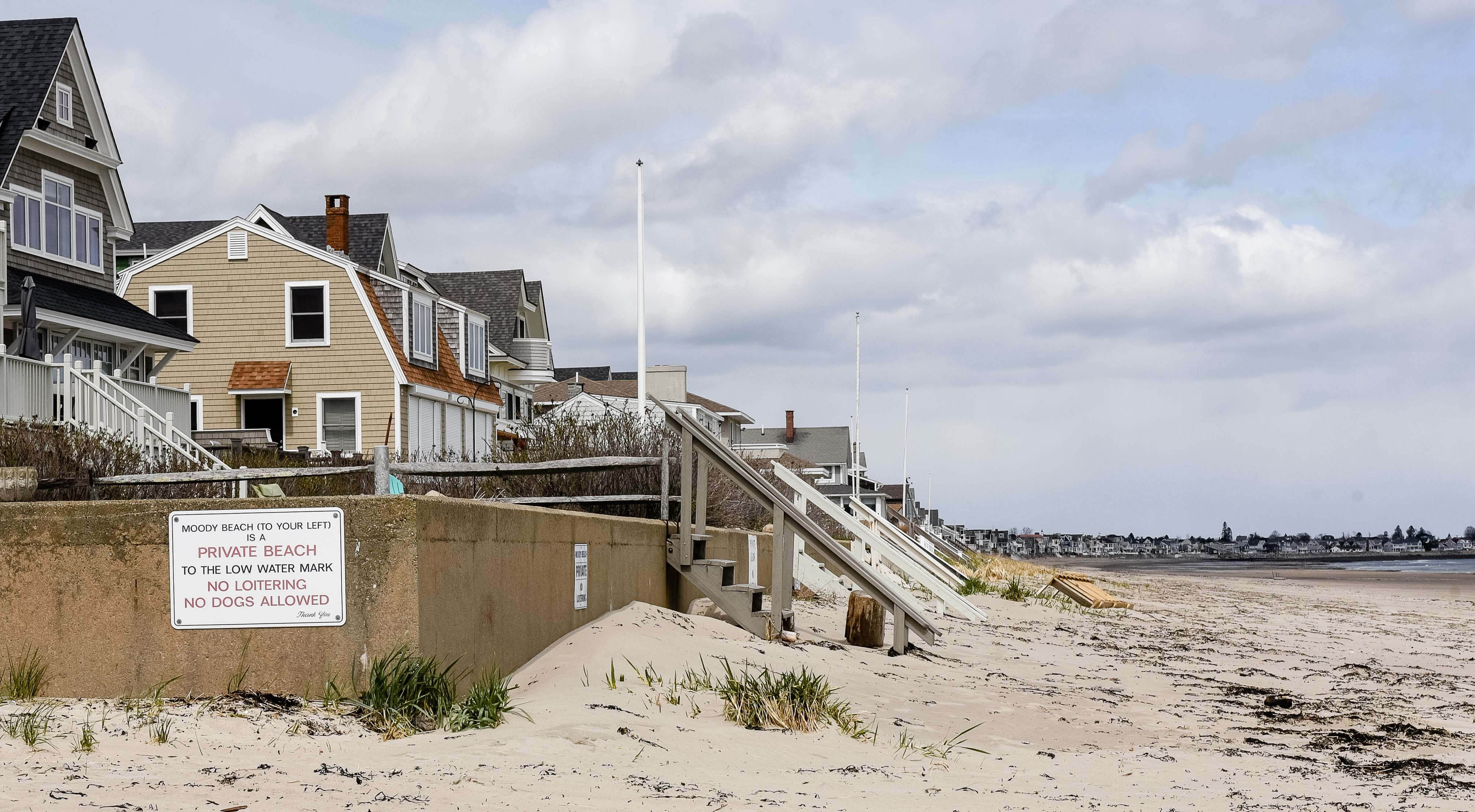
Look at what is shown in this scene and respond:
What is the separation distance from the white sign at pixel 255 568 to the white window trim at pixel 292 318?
26.3 metres

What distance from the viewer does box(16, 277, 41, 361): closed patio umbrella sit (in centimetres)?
2027

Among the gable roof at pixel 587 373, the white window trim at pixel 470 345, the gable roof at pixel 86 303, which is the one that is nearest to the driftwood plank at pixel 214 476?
the gable roof at pixel 86 303

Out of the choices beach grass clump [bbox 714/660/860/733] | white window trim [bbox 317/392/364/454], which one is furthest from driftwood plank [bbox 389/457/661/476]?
white window trim [bbox 317/392/364/454]

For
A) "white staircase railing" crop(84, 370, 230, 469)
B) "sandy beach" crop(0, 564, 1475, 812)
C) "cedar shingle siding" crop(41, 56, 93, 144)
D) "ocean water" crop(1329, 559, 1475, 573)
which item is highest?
"cedar shingle siding" crop(41, 56, 93, 144)

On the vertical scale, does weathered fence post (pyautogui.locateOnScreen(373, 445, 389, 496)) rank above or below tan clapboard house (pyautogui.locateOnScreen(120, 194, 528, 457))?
below

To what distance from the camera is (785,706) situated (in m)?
8.21

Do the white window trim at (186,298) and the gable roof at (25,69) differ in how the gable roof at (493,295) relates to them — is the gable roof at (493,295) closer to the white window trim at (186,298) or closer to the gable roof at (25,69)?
the white window trim at (186,298)

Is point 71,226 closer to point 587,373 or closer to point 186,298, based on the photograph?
point 186,298

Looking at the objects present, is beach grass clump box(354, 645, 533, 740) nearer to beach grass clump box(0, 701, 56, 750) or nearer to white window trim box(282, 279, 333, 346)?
beach grass clump box(0, 701, 56, 750)

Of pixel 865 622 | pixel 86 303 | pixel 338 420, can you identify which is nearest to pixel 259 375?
pixel 338 420

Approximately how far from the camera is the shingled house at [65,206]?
23562mm

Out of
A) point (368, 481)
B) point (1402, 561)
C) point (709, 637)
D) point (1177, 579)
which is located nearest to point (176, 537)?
point (709, 637)

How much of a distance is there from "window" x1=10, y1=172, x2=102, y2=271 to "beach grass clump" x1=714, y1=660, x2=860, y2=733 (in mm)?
19921

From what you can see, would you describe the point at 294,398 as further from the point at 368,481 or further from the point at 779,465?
the point at 368,481
